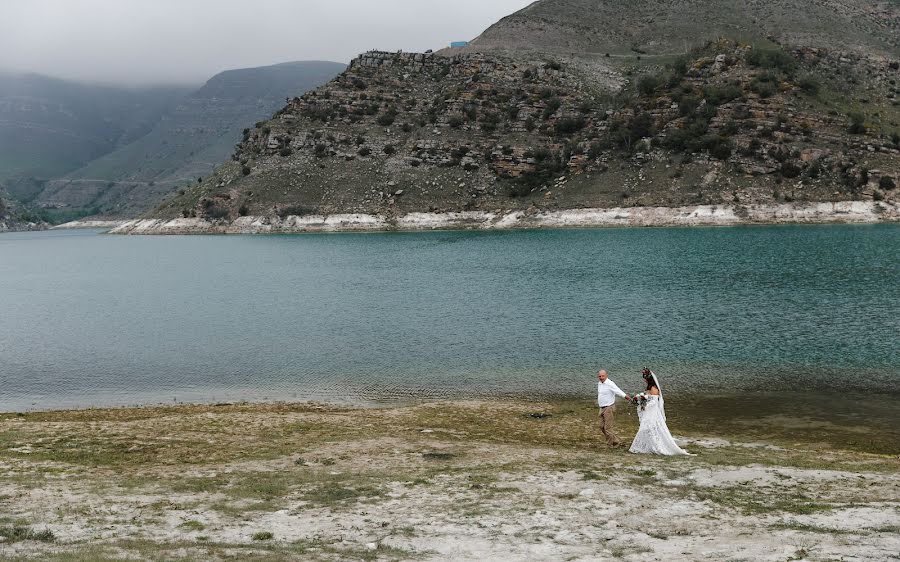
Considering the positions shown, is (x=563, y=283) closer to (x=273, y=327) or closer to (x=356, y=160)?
(x=273, y=327)

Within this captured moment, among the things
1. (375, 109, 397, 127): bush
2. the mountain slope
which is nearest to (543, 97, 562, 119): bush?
the mountain slope

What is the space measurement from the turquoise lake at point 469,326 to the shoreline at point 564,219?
2174 centimetres

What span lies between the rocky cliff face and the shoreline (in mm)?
1794

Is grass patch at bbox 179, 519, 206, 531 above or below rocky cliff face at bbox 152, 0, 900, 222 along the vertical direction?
below

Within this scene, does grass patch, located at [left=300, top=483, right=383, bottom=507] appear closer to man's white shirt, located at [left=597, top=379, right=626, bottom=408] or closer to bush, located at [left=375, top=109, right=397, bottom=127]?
man's white shirt, located at [left=597, top=379, right=626, bottom=408]

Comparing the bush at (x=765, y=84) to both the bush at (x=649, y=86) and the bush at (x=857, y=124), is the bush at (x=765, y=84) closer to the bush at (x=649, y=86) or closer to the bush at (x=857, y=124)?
the bush at (x=857, y=124)

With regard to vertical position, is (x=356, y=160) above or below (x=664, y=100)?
below

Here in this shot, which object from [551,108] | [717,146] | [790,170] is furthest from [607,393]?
[551,108]

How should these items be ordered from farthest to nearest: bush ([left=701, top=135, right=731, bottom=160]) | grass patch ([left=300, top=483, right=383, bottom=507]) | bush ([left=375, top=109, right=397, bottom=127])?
1. bush ([left=375, top=109, right=397, bottom=127])
2. bush ([left=701, top=135, right=731, bottom=160])
3. grass patch ([left=300, top=483, right=383, bottom=507])

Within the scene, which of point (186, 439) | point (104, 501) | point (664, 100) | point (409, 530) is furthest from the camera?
point (664, 100)

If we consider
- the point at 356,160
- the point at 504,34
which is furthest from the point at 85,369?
the point at 504,34

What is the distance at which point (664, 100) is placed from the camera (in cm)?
12700

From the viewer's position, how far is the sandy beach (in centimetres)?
1009

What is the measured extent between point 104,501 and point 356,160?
12760cm
